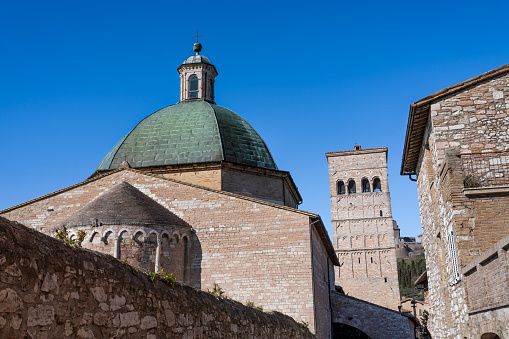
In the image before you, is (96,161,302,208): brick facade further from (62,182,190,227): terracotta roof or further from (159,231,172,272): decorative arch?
(159,231,172,272): decorative arch

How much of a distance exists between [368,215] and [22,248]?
51522mm

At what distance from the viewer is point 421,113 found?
11625mm

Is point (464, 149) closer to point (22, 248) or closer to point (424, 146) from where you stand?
point (424, 146)

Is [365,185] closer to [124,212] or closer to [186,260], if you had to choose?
[186,260]

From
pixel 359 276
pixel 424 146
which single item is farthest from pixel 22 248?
pixel 359 276

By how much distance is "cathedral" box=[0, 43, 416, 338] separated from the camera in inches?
559

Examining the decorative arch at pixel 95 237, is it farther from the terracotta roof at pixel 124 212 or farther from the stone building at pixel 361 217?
the stone building at pixel 361 217

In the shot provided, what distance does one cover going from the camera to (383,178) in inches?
2073

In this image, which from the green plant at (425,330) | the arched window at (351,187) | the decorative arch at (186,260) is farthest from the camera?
the arched window at (351,187)

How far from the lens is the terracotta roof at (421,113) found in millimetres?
10969

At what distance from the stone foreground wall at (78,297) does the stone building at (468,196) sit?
463 centimetres

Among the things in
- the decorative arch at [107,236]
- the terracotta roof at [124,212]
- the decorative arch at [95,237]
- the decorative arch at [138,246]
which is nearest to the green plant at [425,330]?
the terracotta roof at [124,212]

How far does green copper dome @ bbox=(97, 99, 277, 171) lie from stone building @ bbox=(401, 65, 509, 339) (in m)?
9.69

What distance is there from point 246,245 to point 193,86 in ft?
42.8
